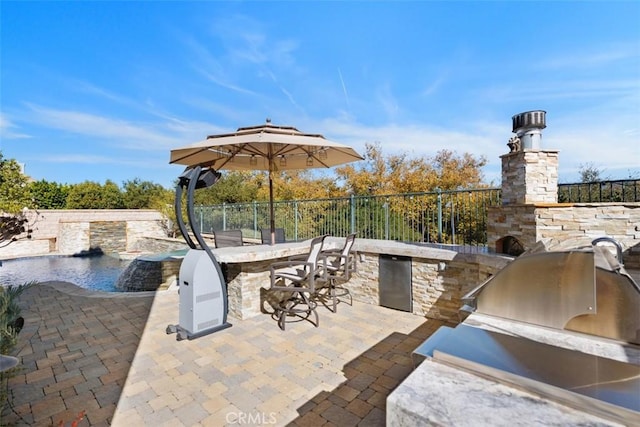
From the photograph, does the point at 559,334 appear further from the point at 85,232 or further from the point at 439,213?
the point at 85,232

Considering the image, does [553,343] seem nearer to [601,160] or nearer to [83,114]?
[601,160]

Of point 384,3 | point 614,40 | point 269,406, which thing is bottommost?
point 269,406

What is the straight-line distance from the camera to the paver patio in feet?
7.76

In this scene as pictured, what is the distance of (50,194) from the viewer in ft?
68.9

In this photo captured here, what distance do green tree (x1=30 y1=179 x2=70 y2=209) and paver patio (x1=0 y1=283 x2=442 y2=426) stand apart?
72.0 feet

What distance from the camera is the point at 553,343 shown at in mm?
1352

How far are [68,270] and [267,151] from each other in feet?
42.4

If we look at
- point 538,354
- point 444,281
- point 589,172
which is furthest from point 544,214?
point 589,172

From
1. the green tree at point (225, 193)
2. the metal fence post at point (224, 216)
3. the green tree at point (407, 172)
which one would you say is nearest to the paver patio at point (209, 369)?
the metal fence post at point (224, 216)

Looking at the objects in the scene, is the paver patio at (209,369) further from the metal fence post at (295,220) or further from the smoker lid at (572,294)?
the metal fence post at (295,220)

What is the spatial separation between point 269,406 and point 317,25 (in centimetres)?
831

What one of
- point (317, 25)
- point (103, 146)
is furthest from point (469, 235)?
point (103, 146)

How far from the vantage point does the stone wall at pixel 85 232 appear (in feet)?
53.3

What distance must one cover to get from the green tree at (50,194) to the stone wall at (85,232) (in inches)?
186
